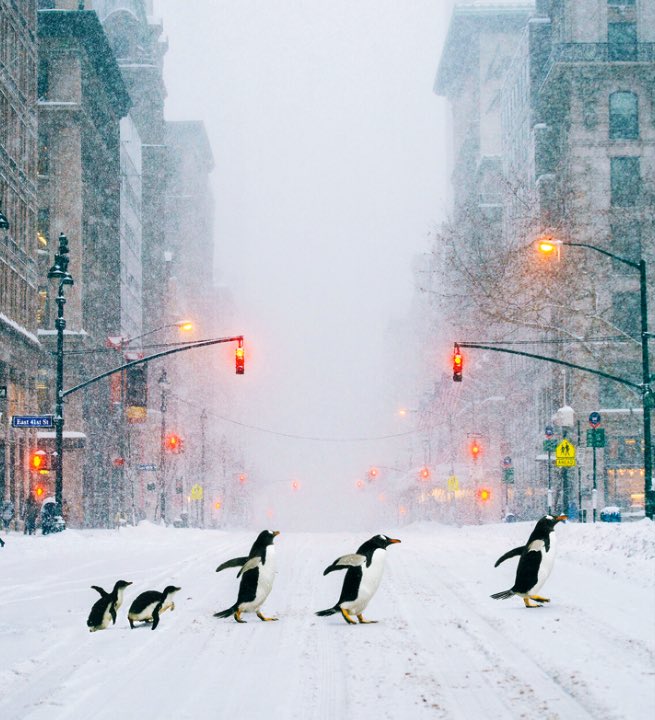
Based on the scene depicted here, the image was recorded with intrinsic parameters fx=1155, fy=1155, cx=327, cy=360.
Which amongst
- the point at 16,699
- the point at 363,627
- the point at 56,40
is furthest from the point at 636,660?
the point at 56,40

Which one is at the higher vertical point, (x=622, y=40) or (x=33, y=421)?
(x=622, y=40)

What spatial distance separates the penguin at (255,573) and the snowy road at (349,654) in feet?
0.79

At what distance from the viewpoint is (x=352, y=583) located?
1175 centimetres

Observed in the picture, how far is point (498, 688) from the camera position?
877 centimetres

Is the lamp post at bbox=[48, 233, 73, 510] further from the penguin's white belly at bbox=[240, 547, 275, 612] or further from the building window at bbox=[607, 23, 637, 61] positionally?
the building window at bbox=[607, 23, 637, 61]

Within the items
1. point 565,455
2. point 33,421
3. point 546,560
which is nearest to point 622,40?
point 565,455

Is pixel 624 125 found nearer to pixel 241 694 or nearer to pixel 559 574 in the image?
pixel 559 574

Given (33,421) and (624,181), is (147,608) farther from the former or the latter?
(624,181)

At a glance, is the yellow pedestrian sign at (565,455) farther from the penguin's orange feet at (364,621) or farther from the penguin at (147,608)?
the penguin at (147,608)

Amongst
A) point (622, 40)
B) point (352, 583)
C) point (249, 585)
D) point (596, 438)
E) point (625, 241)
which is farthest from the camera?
point (622, 40)

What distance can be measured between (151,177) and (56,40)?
69.4 meters

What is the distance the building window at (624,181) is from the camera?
Answer: 7350cm

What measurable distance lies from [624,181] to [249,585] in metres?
66.4

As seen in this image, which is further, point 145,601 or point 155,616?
point 145,601
